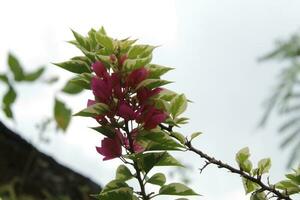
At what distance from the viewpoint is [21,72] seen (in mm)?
862

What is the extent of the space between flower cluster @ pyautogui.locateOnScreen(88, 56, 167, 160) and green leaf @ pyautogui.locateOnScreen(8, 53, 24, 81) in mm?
502

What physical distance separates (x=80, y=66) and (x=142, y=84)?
22 centimetres

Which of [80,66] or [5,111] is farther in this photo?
[80,66]

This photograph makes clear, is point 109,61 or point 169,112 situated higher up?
point 109,61

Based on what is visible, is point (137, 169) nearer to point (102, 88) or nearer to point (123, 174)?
point (123, 174)

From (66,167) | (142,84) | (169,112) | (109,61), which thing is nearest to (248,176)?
(169,112)

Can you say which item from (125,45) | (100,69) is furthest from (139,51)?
(100,69)

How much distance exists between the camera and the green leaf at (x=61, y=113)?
87 centimetres

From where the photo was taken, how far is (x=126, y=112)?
4.42 ft

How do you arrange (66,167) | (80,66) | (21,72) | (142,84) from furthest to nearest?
(66,167)
(80,66)
(142,84)
(21,72)

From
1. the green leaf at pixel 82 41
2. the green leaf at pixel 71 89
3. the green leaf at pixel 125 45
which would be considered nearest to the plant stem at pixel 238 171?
the green leaf at pixel 125 45

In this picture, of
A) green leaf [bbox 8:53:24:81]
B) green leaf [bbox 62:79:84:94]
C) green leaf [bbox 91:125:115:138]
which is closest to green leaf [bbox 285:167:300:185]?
green leaf [bbox 91:125:115:138]

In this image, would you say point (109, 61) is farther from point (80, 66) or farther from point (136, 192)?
point (136, 192)

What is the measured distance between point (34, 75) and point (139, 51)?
2.22 feet
